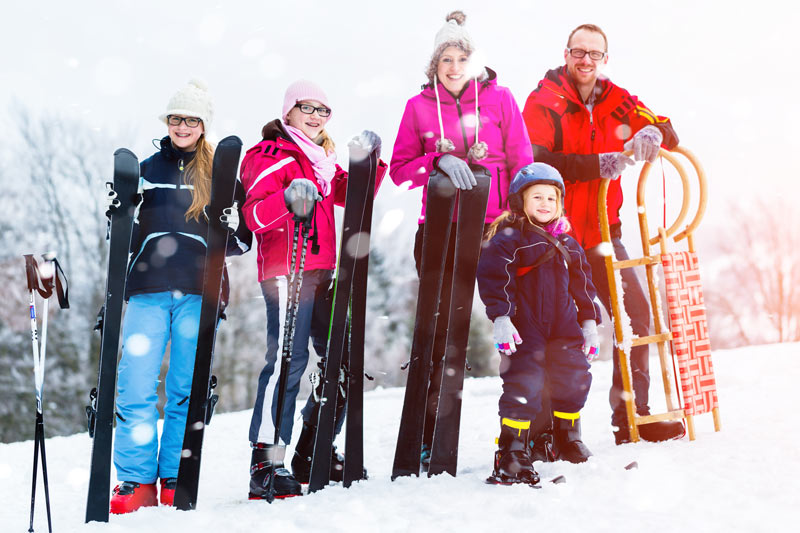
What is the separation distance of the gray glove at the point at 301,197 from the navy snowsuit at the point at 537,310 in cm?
86

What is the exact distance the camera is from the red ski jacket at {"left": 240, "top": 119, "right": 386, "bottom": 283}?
9.63 feet

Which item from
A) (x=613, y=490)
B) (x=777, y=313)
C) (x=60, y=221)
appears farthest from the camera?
(x=777, y=313)

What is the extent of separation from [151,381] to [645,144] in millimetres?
2791

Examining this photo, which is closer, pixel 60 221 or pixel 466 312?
pixel 466 312

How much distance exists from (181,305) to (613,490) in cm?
213

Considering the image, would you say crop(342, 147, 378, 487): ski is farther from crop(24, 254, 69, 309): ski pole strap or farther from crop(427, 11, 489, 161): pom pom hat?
crop(24, 254, 69, 309): ski pole strap

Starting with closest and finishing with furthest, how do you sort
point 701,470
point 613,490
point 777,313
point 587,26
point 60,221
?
1. point 613,490
2. point 701,470
3. point 587,26
4. point 60,221
5. point 777,313

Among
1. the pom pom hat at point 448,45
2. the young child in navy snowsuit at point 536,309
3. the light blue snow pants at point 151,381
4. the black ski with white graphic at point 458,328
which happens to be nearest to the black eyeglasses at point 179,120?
the light blue snow pants at point 151,381

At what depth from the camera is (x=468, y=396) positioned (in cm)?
751

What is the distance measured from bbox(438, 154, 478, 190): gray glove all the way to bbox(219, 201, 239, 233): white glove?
100 cm

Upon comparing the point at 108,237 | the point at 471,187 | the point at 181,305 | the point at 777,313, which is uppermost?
the point at 471,187

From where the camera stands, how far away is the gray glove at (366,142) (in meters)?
2.92

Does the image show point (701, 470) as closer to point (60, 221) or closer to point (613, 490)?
point (613, 490)

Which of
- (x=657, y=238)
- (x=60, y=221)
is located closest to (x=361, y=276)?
(x=657, y=238)
